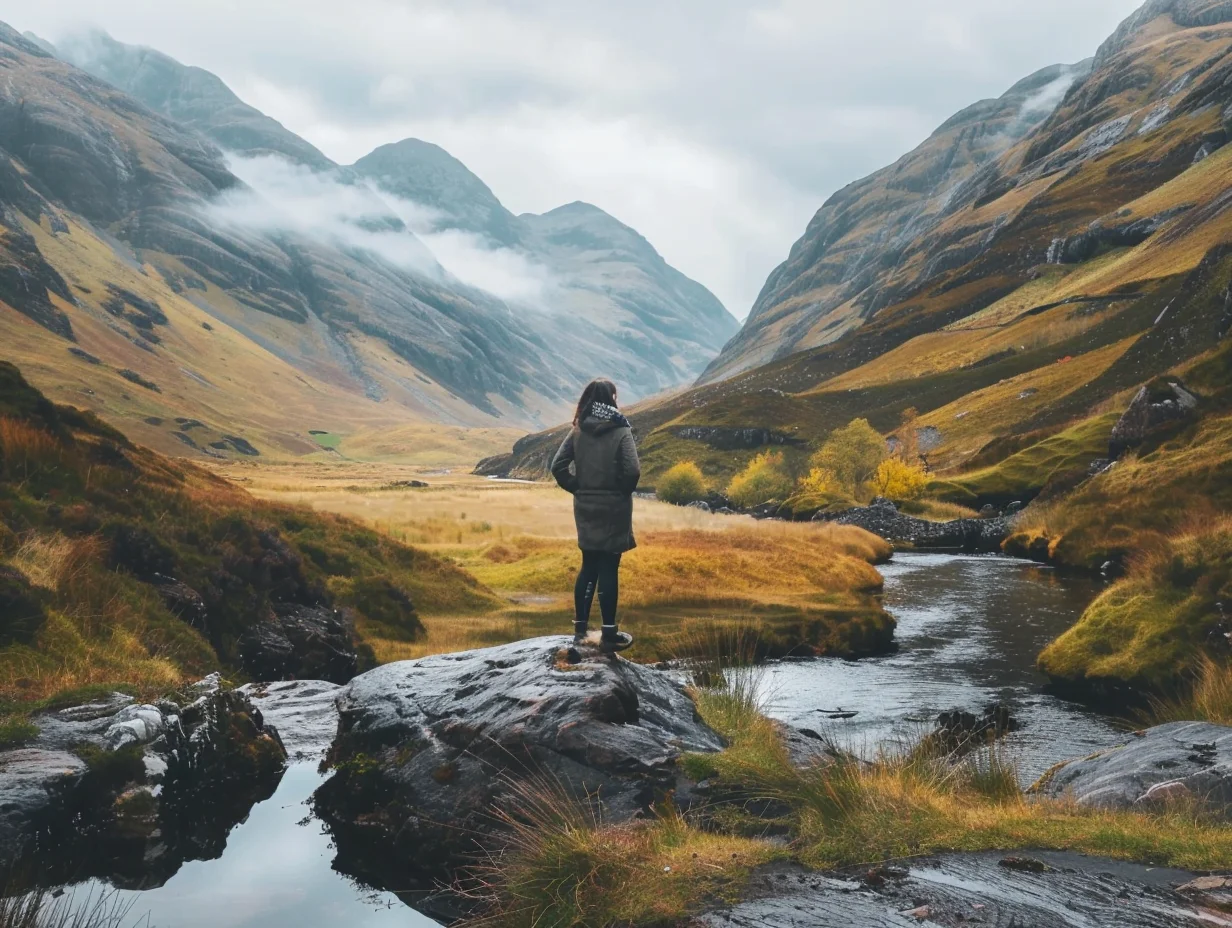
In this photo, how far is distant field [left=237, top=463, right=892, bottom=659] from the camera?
2919 centimetres

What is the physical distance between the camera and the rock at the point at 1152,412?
49.3 m

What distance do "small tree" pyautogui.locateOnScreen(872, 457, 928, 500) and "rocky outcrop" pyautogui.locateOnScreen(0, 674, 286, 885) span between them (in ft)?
269

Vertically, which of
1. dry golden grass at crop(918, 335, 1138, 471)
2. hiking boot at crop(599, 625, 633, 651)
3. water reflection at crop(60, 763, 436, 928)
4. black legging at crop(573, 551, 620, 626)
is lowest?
water reflection at crop(60, 763, 436, 928)

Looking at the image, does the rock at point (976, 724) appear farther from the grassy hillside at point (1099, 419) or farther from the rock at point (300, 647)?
the rock at point (300, 647)

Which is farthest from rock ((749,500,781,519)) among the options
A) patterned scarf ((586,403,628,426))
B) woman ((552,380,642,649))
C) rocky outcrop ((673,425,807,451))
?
patterned scarf ((586,403,628,426))

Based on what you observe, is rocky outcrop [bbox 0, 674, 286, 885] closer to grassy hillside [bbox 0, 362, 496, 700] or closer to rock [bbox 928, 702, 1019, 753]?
grassy hillside [bbox 0, 362, 496, 700]

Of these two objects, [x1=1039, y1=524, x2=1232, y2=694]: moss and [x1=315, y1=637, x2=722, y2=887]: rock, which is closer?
[x1=315, y1=637, x2=722, y2=887]: rock

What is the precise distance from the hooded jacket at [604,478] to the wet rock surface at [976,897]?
20.4ft

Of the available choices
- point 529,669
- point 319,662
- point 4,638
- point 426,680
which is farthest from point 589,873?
point 319,662

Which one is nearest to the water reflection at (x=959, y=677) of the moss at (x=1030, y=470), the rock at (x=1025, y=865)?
A: the rock at (x=1025, y=865)

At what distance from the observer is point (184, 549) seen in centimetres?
2088

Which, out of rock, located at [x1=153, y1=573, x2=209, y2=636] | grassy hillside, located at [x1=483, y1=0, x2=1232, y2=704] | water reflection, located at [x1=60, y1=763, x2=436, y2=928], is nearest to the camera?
water reflection, located at [x1=60, y1=763, x2=436, y2=928]

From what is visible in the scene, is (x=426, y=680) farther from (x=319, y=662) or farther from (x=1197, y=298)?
(x=1197, y=298)

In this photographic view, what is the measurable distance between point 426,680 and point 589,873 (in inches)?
275
